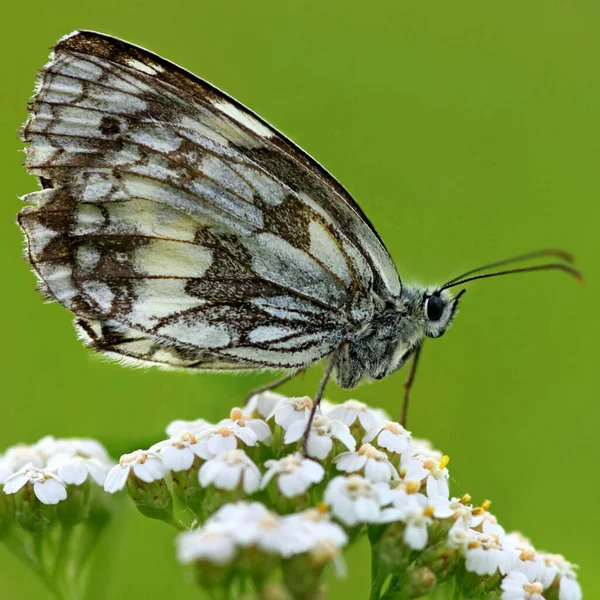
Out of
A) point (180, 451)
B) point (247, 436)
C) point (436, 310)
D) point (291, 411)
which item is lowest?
point (180, 451)

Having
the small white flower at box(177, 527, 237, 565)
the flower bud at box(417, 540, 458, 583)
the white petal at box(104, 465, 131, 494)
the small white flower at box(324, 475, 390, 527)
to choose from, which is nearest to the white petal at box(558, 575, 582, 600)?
the flower bud at box(417, 540, 458, 583)

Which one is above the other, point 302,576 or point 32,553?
point 32,553

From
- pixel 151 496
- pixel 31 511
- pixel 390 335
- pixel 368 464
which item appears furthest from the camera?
pixel 390 335

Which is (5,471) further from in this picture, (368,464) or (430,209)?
(430,209)

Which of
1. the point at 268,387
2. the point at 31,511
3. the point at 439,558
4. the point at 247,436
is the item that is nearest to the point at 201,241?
the point at 268,387

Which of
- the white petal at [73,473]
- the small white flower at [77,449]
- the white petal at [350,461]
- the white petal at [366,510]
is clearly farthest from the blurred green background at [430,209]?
the white petal at [366,510]

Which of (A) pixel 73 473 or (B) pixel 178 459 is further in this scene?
(A) pixel 73 473

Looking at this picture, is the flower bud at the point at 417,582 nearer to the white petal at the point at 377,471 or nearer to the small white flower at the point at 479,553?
the small white flower at the point at 479,553

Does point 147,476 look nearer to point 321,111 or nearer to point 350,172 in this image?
point 350,172

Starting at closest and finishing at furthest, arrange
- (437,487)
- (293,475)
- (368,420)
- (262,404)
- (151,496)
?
(293,475), (437,487), (151,496), (368,420), (262,404)
